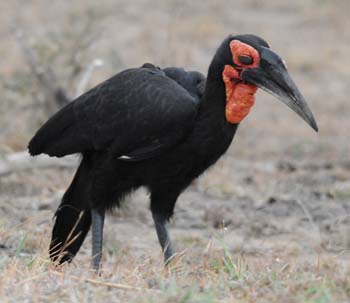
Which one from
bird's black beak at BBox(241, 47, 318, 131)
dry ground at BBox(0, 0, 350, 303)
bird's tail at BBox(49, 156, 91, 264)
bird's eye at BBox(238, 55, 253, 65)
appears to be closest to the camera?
dry ground at BBox(0, 0, 350, 303)

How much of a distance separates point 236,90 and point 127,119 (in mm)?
588

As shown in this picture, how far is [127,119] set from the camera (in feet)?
16.0

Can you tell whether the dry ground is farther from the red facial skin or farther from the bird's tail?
the red facial skin

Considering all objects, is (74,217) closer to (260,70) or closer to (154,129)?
(154,129)

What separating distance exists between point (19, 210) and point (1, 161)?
0.65 m

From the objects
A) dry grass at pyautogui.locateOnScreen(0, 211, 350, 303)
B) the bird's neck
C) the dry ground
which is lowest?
the dry ground

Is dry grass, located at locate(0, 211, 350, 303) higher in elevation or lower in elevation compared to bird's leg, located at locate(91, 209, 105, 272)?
higher

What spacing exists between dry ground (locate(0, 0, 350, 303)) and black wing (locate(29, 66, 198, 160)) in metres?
0.54

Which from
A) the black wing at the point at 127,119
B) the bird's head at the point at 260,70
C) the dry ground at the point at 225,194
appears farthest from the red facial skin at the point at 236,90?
the dry ground at the point at 225,194

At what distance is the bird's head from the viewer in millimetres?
4520

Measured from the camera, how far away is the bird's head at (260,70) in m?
4.52

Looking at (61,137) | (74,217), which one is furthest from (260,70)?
(74,217)

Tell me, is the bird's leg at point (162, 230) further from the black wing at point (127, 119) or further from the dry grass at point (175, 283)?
the dry grass at point (175, 283)

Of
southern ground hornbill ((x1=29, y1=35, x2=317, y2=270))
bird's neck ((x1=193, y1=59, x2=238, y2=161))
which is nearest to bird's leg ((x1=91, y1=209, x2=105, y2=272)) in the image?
southern ground hornbill ((x1=29, y1=35, x2=317, y2=270))
